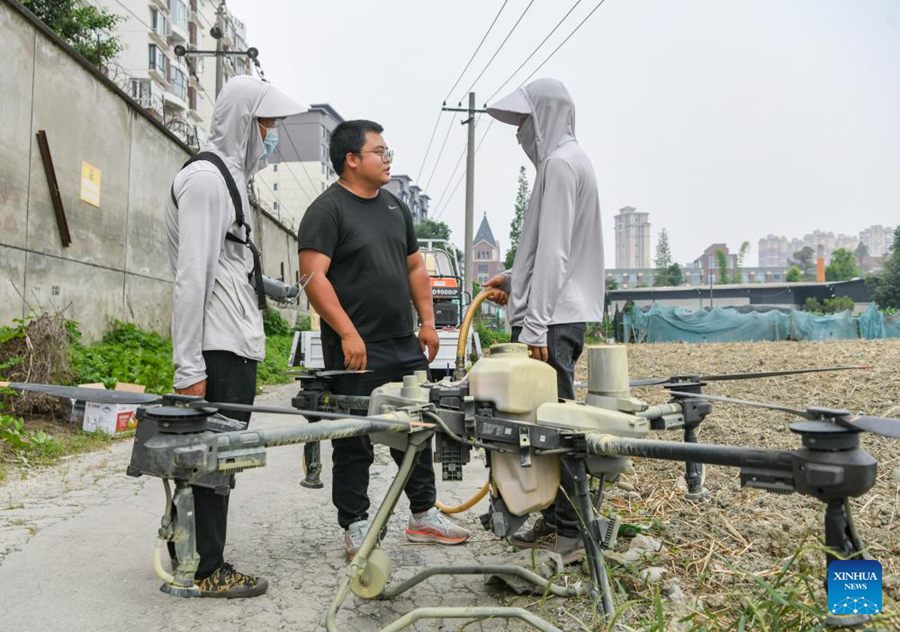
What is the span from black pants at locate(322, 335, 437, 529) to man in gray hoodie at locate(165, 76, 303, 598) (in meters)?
0.52

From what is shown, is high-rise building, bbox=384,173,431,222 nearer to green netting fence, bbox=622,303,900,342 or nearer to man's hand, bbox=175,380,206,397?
green netting fence, bbox=622,303,900,342

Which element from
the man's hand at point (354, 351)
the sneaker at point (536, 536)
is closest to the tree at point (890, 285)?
the sneaker at point (536, 536)

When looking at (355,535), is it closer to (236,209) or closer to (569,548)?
(569,548)

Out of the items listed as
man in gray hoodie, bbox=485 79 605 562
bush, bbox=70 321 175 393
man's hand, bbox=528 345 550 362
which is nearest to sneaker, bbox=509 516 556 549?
man in gray hoodie, bbox=485 79 605 562

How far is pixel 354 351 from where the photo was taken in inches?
128

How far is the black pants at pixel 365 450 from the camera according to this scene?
10.8 ft

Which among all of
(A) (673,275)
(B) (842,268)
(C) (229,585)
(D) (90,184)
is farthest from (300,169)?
(B) (842,268)

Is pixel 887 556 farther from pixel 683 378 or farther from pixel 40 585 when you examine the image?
pixel 40 585

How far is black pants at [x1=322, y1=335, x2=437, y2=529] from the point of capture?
3.28 m

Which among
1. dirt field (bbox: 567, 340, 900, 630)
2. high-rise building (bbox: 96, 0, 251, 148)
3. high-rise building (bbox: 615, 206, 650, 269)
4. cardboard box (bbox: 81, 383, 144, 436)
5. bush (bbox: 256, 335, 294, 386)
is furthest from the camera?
high-rise building (bbox: 615, 206, 650, 269)

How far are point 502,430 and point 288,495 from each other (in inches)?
108

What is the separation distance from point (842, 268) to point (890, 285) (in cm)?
3820

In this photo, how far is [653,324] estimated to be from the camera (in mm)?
31797

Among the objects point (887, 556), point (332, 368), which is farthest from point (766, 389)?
point (332, 368)
